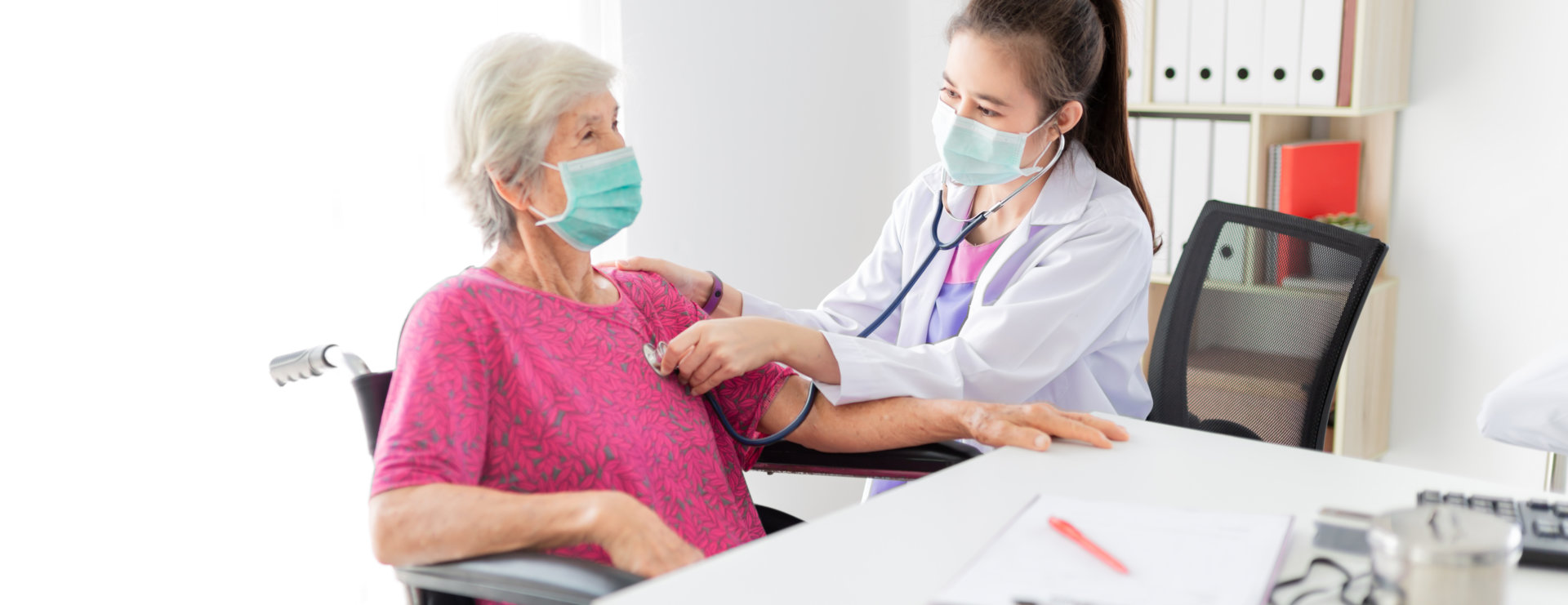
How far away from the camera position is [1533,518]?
0.88 meters

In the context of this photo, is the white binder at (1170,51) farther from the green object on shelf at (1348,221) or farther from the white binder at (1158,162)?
the green object on shelf at (1348,221)

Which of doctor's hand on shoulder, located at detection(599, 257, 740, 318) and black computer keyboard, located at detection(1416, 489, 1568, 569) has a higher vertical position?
doctor's hand on shoulder, located at detection(599, 257, 740, 318)

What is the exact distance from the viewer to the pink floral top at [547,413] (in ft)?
3.50

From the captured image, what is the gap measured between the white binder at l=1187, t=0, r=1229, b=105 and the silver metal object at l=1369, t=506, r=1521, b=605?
6.46ft

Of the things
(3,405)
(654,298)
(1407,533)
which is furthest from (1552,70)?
(3,405)

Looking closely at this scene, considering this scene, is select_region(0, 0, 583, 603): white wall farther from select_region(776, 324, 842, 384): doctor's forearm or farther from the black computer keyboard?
the black computer keyboard

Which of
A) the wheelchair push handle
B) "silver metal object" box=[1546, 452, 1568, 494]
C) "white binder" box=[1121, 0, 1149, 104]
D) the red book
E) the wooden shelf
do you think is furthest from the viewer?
"white binder" box=[1121, 0, 1149, 104]

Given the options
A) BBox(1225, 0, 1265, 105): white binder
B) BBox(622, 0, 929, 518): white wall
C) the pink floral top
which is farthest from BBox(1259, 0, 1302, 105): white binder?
the pink floral top

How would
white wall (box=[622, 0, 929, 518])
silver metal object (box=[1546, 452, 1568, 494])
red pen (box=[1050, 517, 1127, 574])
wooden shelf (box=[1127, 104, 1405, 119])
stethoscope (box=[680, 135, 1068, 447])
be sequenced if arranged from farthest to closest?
wooden shelf (box=[1127, 104, 1405, 119]) < white wall (box=[622, 0, 929, 518]) < silver metal object (box=[1546, 452, 1568, 494]) < stethoscope (box=[680, 135, 1068, 447]) < red pen (box=[1050, 517, 1127, 574])

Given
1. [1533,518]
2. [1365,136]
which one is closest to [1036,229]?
[1533,518]

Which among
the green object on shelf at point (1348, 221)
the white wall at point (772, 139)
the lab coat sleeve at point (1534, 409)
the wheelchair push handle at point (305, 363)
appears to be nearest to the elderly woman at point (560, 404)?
the wheelchair push handle at point (305, 363)

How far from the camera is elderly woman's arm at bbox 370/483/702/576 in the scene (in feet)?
3.23

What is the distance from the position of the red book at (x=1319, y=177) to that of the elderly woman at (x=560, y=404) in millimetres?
1488

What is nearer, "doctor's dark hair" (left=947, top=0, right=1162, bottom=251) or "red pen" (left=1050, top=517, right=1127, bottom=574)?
"red pen" (left=1050, top=517, right=1127, bottom=574)
